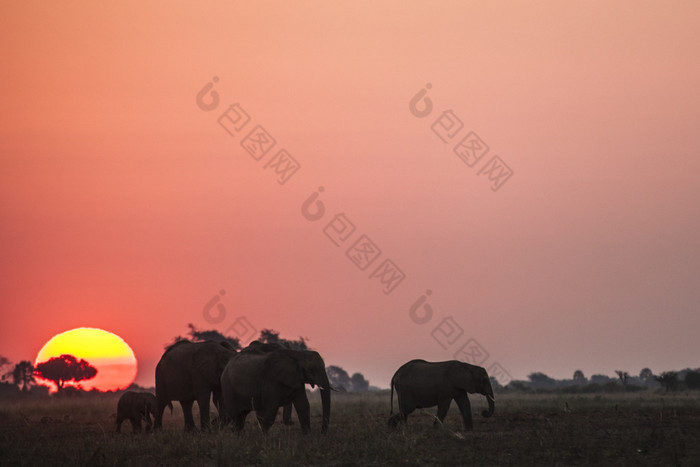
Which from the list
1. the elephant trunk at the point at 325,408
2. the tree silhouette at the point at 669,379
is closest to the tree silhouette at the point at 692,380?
the tree silhouette at the point at 669,379

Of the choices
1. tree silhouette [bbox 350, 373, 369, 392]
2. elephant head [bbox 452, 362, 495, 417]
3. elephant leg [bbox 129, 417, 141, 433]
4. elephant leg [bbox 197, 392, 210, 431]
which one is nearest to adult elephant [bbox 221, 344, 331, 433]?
elephant leg [bbox 197, 392, 210, 431]

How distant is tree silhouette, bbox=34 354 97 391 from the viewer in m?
90.2

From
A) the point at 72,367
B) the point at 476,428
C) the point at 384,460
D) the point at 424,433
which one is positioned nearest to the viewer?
the point at 384,460

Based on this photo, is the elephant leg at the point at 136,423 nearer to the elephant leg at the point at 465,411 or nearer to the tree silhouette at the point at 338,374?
the elephant leg at the point at 465,411

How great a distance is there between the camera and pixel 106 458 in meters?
20.4

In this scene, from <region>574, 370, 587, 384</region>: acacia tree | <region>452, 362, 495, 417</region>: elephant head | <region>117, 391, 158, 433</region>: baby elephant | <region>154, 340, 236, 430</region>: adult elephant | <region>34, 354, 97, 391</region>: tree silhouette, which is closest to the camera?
<region>452, 362, 495, 417</region>: elephant head

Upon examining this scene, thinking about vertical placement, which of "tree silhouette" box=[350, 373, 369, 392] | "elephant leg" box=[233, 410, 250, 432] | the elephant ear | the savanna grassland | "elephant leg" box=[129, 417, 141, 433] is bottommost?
the savanna grassland

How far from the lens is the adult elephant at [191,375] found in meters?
28.2

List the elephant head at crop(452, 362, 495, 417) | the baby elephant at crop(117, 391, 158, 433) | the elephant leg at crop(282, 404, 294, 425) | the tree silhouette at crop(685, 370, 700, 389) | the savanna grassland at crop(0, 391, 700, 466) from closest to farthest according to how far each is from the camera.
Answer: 1. the savanna grassland at crop(0, 391, 700, 466)
2. the elephant head at crop(452, 362, 495, 417)
3. the baby elephant at crop(117, 391, 158, 433)
4. the elephant leg at crop(282, 404, 294, 425)
5. the tree silhouette at crop(685, 370, 700, 389)

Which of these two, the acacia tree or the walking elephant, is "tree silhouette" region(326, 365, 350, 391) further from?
the walking elephant

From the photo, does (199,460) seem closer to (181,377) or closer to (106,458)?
(106,458)

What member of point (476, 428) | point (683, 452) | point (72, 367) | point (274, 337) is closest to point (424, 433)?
point (476, 428)

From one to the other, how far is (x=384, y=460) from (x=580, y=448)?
4.44m

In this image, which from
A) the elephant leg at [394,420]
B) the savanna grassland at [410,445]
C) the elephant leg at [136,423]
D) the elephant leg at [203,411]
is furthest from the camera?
the elephant leg at [136,423]
